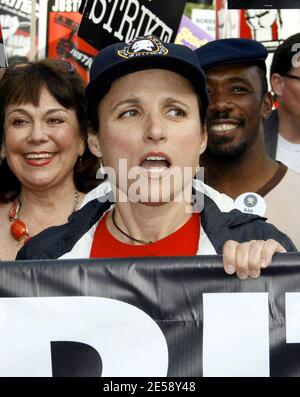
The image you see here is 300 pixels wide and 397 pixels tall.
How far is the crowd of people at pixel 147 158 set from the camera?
9.53 ft

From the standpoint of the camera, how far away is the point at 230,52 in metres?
4.14

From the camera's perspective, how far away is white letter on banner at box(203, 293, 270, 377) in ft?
8.93

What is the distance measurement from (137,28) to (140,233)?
183 cm

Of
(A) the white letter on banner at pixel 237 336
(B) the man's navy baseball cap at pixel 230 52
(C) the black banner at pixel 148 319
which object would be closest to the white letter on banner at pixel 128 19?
(B) the man's navy baseball cap at pixel 230 52

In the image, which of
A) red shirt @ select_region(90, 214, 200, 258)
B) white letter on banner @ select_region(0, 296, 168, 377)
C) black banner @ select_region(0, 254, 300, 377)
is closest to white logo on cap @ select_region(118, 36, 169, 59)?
red shirt @ select_region(90, 214, 200, 258)

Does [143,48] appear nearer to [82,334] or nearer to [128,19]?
[82,334]

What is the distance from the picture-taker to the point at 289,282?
275cm

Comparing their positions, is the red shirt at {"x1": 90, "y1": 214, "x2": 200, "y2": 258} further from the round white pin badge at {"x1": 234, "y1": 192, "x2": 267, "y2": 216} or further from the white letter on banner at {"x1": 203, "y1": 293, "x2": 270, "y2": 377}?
the round white pin badge at {"x1": 234, "y1": 192, "x2": 267, "y2": 216}

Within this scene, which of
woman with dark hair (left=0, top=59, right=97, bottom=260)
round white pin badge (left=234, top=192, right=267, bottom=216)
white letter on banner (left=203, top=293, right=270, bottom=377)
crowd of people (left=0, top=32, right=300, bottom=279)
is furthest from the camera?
woman with dark hair (left=0, top=59, right=97, bottom=260)

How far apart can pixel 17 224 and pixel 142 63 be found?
4.87 feet

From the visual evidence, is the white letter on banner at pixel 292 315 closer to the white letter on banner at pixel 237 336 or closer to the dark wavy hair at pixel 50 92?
the white letter on banner at pixel 237 336

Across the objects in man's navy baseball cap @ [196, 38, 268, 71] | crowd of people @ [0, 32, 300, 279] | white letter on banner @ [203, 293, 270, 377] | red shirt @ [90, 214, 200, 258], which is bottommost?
white letter on banner @ [203, 293, 270, 377]

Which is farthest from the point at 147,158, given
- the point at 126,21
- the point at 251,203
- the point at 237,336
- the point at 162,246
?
the point at 126,21
